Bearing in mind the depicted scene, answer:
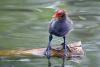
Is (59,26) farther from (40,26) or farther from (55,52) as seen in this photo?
(40,26)

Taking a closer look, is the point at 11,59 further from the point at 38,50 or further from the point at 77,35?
the point at 77,35

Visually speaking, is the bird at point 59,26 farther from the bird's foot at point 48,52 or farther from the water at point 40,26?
the water at point 40,26

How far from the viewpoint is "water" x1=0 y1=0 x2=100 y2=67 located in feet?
20.2

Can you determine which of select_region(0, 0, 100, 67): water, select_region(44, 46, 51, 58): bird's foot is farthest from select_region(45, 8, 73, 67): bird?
select_region(0, 0, 100, 67): water

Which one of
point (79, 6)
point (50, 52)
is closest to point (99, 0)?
point (79, 6)

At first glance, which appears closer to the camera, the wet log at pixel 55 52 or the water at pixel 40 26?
the wet log at pixel 55 52

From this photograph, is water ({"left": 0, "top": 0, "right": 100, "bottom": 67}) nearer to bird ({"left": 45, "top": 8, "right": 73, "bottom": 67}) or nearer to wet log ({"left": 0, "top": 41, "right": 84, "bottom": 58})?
wet log ({"left": 0, "top": 41, "right": 84, "bottom": 58})

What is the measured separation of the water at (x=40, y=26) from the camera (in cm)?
615

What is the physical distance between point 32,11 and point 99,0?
6.01ft

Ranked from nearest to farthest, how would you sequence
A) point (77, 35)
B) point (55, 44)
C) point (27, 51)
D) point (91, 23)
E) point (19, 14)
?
point (27, 51)
point (55, 44)
point (77, 35)
point (91, 23)
point (19, 14)

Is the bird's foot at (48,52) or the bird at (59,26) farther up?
the bird at (59,26)

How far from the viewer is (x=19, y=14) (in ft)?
28.5

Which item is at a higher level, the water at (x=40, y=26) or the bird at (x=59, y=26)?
the bird at (x=59, y=26)

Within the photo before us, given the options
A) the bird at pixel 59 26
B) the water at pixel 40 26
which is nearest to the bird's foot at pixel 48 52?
the bird at pixel 59 26
